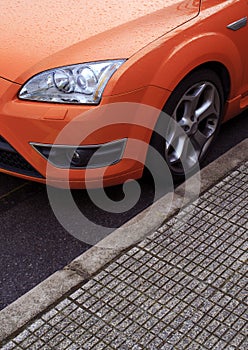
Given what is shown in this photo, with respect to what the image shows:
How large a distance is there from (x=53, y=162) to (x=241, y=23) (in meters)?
1.49

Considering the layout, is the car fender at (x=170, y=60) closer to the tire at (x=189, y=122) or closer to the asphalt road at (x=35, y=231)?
the tire at (x=189, y=122)

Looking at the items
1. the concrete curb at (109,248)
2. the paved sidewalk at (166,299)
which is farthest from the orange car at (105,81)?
the paved sidewalk at (166,299)

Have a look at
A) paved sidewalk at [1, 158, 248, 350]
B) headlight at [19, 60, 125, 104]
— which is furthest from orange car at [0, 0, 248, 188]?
paved sidewalk at [1, 158, 248, 350]

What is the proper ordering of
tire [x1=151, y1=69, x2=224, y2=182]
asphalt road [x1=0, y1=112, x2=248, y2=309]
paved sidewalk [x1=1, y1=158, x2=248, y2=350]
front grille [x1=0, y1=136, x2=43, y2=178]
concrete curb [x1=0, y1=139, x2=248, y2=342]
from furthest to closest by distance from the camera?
tire [x1=151, y1=69, x2=224, y2=182], front grille [x1=0, y1=136, x2=43, y2=178], asphalt road [x1=0, y1=112, x2=248, y2=309], concrete curb [x1=0, y1=139, x2=248, y2=342], paved sidewalk [x1=1, y1=158, x2=248, y2=350]

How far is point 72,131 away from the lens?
338 cm

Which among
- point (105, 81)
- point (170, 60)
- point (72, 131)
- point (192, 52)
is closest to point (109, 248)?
point (72, 131)

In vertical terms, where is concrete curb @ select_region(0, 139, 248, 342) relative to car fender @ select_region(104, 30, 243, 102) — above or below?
below

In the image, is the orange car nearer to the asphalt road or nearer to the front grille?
the front grille

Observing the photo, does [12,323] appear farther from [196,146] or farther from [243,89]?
[243,89]

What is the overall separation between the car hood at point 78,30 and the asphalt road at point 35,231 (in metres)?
0.82

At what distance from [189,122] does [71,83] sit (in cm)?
85

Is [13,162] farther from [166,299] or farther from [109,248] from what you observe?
[166,299]

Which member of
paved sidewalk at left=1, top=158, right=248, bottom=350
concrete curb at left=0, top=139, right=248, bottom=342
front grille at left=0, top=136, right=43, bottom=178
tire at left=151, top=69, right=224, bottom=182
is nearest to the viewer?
paved sidewalk at left=1, top=158, right=248, bottom=350

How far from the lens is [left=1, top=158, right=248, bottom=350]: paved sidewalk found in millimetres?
2836
